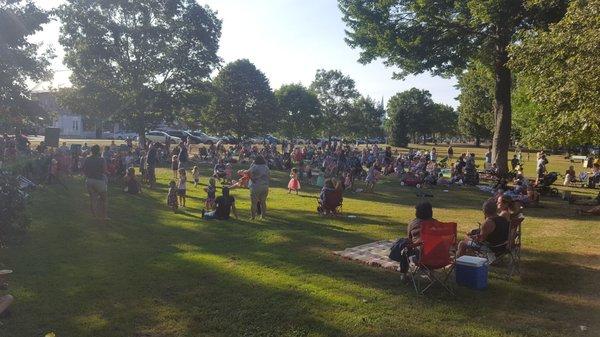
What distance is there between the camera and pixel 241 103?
56.7 m

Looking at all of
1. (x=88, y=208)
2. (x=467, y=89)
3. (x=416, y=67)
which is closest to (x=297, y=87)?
(x=467, y=89)

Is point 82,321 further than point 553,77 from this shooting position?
No

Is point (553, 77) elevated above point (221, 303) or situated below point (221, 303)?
above

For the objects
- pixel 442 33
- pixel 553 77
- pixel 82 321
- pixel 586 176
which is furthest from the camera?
pixel 586 176

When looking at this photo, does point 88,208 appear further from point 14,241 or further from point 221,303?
point 221,303

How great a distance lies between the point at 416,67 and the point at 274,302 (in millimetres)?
21033

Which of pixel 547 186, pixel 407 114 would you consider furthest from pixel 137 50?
pixel 407 114

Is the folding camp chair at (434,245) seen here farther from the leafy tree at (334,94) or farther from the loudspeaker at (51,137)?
the leafy tree at (334,94)

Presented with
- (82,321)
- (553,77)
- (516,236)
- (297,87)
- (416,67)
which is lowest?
(82,321)

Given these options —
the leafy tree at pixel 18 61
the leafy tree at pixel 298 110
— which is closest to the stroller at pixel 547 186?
the leafy tree at pixel 18 61

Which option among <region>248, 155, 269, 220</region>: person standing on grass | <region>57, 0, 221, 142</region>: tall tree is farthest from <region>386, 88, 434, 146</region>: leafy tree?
<region>248, 155, 269, 220</region>: person standing on grass

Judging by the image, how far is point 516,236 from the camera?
898 centimetres

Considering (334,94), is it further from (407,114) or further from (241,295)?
(241,295)

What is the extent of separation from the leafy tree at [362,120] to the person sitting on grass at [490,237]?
7980 cm
